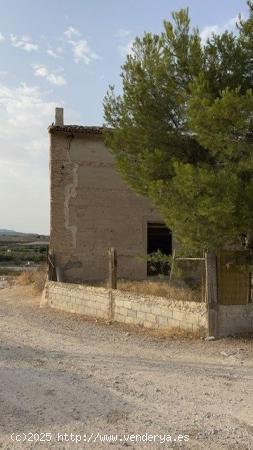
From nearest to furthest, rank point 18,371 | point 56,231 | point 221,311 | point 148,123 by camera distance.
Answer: point 18,371 < point 221,311 < point 148,123 < point 56,231

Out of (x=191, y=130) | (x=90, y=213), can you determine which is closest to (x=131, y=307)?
(x=191, y=130)

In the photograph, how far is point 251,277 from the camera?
32.5ft

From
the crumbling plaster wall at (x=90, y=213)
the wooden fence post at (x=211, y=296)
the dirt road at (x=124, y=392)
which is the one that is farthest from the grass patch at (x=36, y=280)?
the wooden fence post at (x=211, y=296)

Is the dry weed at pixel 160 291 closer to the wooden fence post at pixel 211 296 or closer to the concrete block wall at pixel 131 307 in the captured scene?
the concrete block wall at pixel 131 307

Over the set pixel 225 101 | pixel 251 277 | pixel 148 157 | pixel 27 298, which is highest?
pixel 225 101

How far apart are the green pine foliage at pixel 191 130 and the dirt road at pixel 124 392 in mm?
2260

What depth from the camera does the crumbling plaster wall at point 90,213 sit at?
17.6 meters

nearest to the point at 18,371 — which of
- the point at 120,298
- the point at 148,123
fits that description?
the point at 120,298

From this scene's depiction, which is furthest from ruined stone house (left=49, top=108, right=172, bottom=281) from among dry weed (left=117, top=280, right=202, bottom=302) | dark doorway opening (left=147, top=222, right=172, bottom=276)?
dry weed (left=117, top=280, right=202, bottom=302)

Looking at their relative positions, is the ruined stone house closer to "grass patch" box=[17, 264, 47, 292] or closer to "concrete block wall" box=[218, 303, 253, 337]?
"grass patch" box=[17, 264, 47, 292]

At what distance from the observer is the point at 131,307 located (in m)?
11.3

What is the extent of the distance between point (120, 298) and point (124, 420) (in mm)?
6612

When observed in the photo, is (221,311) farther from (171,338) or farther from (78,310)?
(78,310)

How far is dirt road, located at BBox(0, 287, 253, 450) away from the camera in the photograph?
468 centimetres
